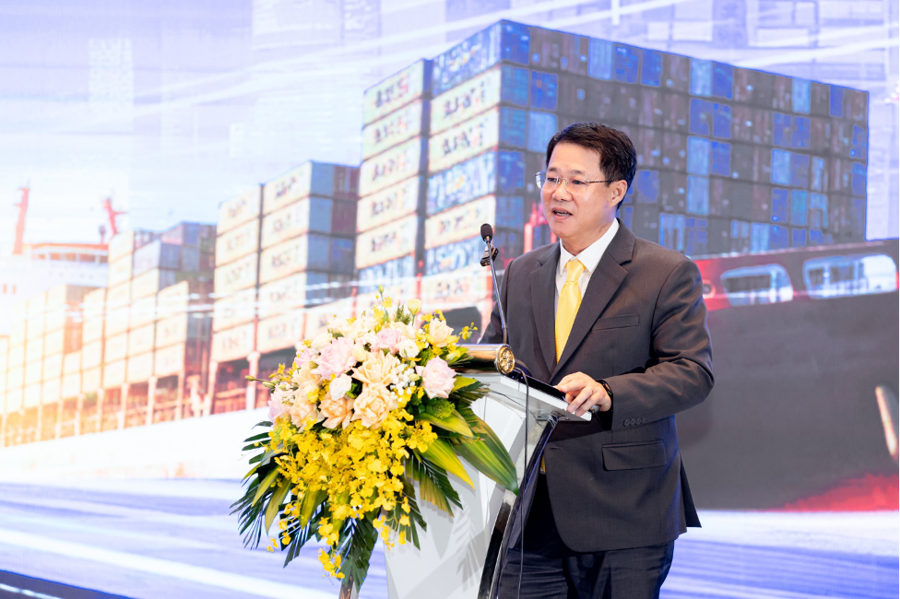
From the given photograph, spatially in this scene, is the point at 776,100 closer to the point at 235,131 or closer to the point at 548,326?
the point at 235,131

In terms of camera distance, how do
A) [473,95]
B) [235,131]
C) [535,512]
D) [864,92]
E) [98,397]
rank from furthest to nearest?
[98,397]
[473,95]
[235,131]
[864,92]
[535,512]

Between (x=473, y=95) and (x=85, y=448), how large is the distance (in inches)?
155

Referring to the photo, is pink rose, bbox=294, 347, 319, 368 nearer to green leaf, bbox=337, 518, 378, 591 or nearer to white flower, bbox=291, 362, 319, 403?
white flower, bbox=291, 362, 319, 403

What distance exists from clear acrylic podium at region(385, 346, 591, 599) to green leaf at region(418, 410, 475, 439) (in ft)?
0.25

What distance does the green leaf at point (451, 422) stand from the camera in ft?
3.53

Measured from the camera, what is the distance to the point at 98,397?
619 cm

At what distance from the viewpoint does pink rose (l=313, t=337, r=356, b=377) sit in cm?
108

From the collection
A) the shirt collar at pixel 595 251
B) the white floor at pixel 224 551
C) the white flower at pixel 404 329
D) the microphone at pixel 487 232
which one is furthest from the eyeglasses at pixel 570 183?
the white floor at pixel 224 551

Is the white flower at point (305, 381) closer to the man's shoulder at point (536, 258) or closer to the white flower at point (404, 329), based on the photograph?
the white flower at point (404, 329)

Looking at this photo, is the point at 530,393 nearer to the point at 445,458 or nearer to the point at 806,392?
the point at 445,458

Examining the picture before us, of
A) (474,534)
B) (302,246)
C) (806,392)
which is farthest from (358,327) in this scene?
(302,246)

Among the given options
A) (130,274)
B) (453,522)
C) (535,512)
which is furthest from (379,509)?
(130,274)

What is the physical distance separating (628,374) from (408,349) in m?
0.51

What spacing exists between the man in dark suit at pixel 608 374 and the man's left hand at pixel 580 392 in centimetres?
8
